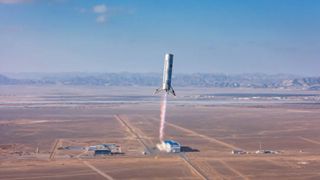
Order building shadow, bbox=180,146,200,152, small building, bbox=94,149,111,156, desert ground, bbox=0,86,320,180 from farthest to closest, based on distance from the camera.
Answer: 1. building shadow, bbox=180,146,200,152
2. small building, bbox=94,149,111,156
3. desert ground, bbox=0,86,320,180

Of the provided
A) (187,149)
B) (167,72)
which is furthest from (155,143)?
(167,72)

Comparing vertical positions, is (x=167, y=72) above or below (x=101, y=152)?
above

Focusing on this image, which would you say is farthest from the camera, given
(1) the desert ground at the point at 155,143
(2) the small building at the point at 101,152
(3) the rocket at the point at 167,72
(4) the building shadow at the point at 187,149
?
(4) the building shadow at the point at 187,149

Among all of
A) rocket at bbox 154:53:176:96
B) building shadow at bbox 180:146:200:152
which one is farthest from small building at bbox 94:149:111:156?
rocket at bbox 154:53:176:96

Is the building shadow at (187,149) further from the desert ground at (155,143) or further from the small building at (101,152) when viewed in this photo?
the small building at (101,152)

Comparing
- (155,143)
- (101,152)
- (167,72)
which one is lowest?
(101,152)

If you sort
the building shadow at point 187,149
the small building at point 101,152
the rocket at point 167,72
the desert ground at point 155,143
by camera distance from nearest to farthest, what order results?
the rocket at point 167,72 < the desert ground at point 155,143 < the small building at point 101,152 < the building shadow at point 187,149

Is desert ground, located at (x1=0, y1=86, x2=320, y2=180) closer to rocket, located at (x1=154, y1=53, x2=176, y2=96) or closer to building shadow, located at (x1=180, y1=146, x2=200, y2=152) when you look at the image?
building shadow, located at (x1=180, y1=146, x2=200, y2=152)

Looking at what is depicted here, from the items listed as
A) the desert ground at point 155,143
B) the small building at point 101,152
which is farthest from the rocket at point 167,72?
the small building at point 101,152

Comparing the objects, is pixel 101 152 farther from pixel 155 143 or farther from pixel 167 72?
pixel 167 72

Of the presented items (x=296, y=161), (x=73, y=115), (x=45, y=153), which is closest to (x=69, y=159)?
(x=45, y=153)

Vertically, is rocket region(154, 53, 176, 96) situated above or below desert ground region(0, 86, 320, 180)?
above
